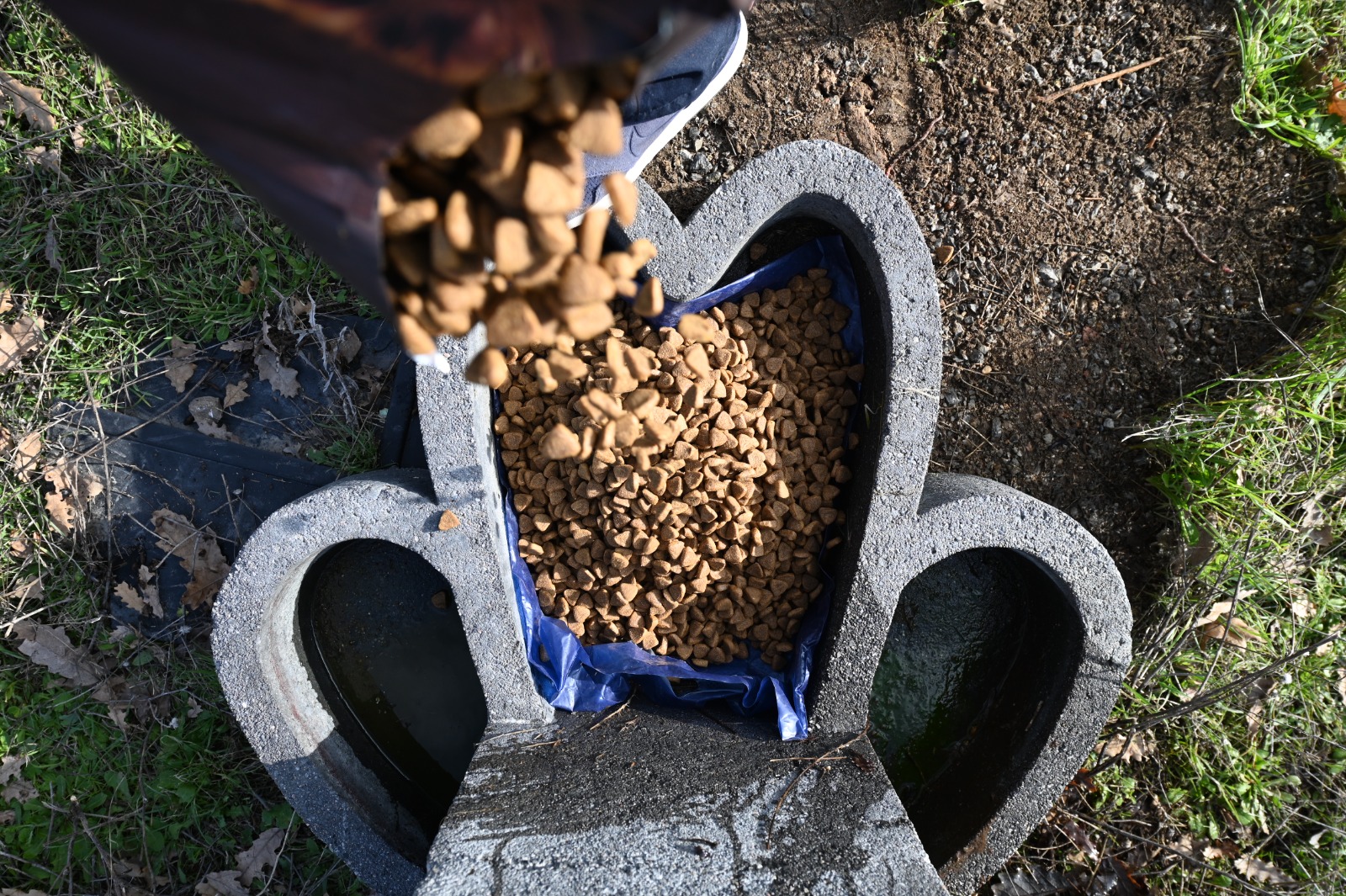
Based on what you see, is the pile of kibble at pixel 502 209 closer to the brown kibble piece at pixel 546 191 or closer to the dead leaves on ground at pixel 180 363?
the brown kibble piece at pixel 546 191

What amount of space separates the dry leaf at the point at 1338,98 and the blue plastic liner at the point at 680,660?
1501mm

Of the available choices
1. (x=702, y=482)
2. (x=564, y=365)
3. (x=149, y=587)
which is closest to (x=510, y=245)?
(x=564, y=365)

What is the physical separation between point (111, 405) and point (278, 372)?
573 millimetres

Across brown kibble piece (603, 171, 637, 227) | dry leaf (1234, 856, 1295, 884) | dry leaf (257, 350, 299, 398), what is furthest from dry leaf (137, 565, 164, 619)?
dry leaf (1234, 856, 1295, 884)

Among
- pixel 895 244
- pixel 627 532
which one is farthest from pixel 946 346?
pixel 627 532

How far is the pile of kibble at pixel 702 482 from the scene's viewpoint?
211 cm

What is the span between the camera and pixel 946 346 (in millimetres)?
2471

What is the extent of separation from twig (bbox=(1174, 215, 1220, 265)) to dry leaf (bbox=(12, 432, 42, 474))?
366 centimetres

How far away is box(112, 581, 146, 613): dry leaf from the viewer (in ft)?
8.44

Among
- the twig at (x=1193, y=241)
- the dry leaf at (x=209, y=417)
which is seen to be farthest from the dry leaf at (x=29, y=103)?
the twig at (x=1193, y=241)

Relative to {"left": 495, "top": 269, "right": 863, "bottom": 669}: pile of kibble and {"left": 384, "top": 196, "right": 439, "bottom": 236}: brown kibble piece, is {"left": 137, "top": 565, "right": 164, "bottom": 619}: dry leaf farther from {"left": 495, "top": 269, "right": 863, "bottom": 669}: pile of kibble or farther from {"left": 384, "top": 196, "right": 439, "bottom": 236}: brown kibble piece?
{"left": 384, "top": 196, "right": 439, "bottom": 236}: brown kibble piece

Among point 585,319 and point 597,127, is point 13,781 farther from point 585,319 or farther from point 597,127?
point 597,127

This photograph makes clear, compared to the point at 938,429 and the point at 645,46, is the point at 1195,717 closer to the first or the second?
the point at 938,429

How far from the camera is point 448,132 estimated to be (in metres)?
1.07
